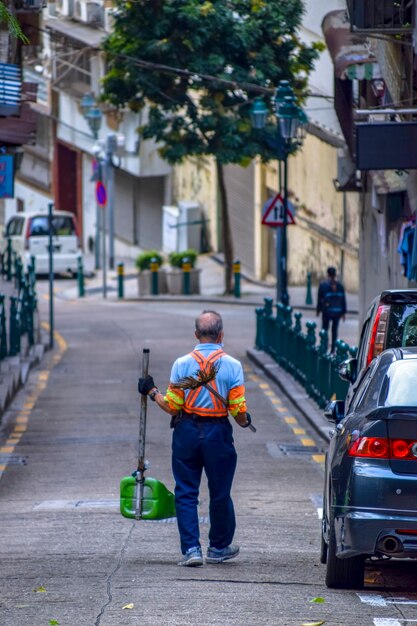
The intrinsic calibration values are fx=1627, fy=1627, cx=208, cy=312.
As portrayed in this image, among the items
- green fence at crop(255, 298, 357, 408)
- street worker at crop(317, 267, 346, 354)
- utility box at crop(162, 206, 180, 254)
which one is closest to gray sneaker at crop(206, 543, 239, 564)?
green fence at crop(255, 298, 357, 408)

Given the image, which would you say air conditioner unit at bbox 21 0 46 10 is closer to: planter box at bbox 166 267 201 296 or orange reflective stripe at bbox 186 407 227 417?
orange reflective stripe at bbox 186 407 227 417

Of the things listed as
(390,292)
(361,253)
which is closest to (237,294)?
(361,253)

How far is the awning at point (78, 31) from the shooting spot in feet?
158

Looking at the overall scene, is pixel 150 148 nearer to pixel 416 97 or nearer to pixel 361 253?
pixel 361 253

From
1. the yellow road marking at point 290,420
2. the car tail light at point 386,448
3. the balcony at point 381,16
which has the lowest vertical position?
the yellow road marking at point 290,420

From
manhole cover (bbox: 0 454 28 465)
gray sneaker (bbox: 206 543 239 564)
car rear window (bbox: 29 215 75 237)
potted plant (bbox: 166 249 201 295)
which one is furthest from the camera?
car rear window (bbox: 29 215 75 237)

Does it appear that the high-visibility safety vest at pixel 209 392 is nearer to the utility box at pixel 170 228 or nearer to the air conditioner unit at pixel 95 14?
the air conditioner unit at pixel 95 14

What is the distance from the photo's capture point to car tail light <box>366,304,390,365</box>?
1141 centimetres

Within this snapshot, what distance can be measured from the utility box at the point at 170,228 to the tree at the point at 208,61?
1060 centimetres

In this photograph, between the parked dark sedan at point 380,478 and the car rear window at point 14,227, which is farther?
the car rear window at point 14,227

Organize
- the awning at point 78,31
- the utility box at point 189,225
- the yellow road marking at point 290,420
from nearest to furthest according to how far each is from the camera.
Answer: the yellow road marking at point 290,420, the awning at point 78,31, the utility box at point 189,225

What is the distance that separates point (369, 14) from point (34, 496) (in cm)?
740

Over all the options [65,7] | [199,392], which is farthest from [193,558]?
[65,7]

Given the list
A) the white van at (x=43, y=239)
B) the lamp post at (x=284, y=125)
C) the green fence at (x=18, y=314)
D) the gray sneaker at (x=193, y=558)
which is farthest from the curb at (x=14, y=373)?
the white van at (x=43, y=239)
